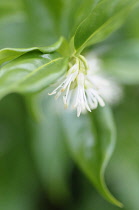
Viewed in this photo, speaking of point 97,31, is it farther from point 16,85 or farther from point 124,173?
point 124,173

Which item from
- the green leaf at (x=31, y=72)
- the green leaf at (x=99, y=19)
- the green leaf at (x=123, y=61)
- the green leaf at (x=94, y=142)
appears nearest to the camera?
the green leaf at (x=31, y=72)

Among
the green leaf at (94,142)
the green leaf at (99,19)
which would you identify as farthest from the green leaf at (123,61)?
the green leaf at (99,19)

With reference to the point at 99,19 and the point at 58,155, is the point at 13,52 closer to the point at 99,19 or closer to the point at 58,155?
the point at 99,19

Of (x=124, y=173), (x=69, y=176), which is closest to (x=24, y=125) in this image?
(x=69, y=176)

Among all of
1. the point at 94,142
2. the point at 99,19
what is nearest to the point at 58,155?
the point at 94,142

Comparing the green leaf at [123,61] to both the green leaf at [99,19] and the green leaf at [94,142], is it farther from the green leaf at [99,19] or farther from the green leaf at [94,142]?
the green leaf at [99,19]
